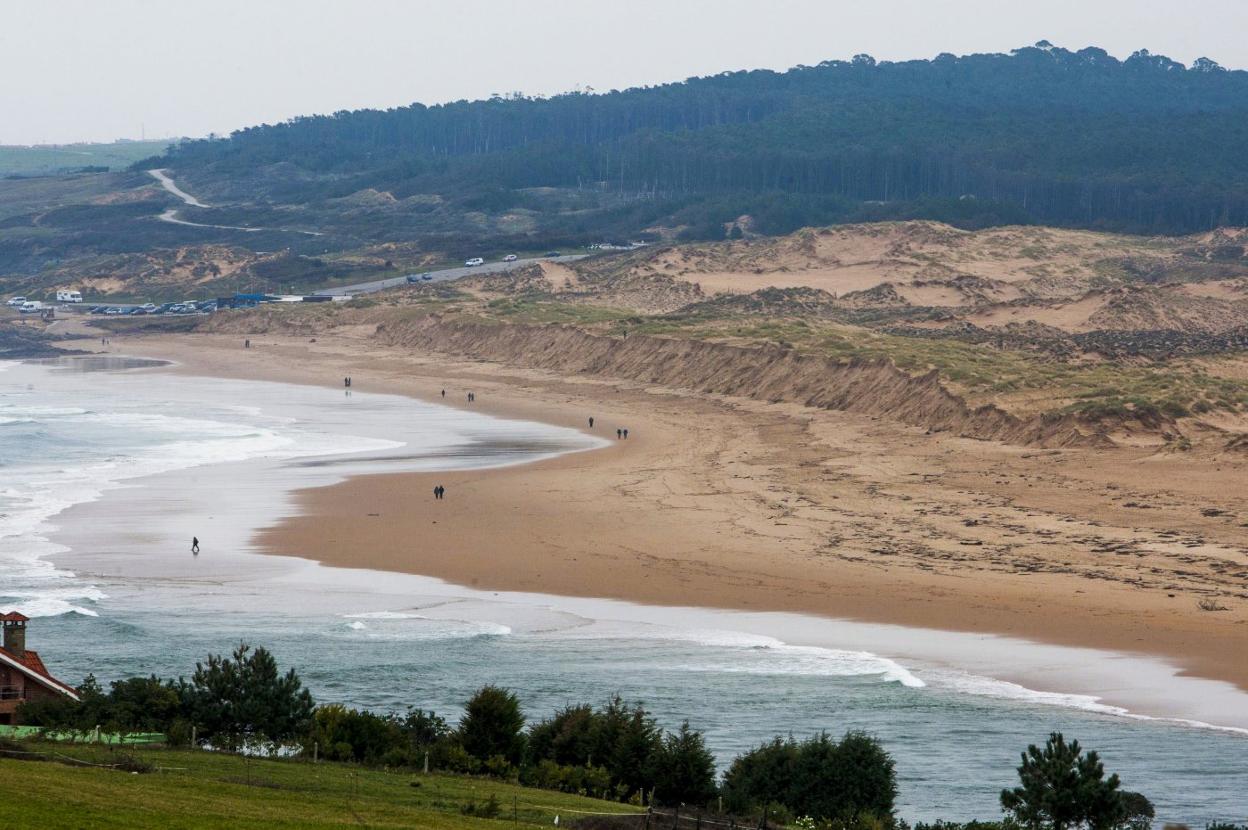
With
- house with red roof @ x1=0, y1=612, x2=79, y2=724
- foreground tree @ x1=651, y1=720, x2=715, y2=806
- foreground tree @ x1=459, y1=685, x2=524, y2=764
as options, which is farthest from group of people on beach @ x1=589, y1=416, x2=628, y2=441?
foreground tree @ x1=651, y1=720, x2=715, y2=806

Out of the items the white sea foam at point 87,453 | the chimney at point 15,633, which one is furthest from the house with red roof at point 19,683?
the white sea foam at point 87,453

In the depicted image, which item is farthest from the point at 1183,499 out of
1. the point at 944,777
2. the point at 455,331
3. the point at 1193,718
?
the point at 455,331

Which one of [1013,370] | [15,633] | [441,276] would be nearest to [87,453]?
[1013,370]

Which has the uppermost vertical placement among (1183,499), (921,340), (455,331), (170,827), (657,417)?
(455,331)

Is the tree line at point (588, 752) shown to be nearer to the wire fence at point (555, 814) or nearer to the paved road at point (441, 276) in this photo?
the wire fence at point (555, 814)

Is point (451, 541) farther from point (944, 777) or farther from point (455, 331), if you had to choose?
point (455, 331)

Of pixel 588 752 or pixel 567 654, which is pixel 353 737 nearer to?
pixel 588 752

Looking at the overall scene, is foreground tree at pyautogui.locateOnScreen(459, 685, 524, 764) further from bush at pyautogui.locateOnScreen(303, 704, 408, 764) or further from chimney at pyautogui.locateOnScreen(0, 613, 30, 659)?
chimney at pyautogui.locateOnScreen(0, 613, 30, 659)
